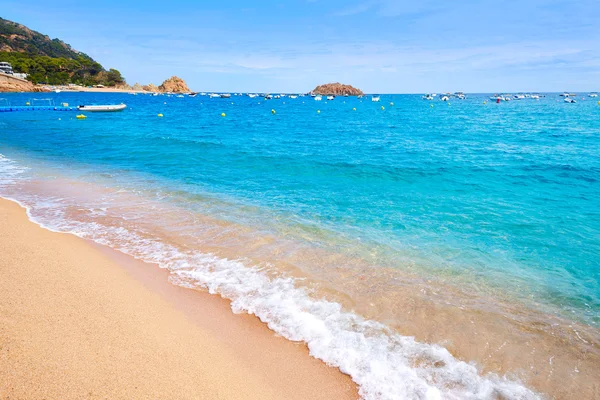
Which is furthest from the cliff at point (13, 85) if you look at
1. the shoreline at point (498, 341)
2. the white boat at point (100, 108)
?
the shoreline at point (498, 341)

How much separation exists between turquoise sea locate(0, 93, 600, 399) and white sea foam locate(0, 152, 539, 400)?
0.03 m

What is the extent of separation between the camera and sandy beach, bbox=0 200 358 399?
433cm

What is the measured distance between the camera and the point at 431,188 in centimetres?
1647

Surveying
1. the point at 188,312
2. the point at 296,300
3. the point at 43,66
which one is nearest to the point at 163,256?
the point at 188,312

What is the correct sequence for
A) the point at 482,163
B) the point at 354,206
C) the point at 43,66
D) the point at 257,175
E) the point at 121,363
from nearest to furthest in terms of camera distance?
the point at 121,363 → the point at 354,206 → the point at 257,175 → the point at 482,163 → the point at 43,66

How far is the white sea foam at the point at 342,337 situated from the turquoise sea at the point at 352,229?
3 centimetres

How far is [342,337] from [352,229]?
555 centimetres

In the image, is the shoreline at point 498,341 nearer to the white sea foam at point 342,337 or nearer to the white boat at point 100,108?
the white sea foam at point 342,337

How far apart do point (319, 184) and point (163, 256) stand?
9933mm

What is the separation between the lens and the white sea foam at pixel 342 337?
4727mm

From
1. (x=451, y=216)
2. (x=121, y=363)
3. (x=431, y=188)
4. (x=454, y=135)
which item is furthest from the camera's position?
(x=454, y=135)

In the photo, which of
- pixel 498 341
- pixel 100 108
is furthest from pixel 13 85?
pixel 498 341

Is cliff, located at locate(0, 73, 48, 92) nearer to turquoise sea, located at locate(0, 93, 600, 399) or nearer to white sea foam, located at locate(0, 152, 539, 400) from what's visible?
turquoise sea, located at locate(0, 93, 600, 399)

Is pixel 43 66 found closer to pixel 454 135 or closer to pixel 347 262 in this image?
pixel 454 135
